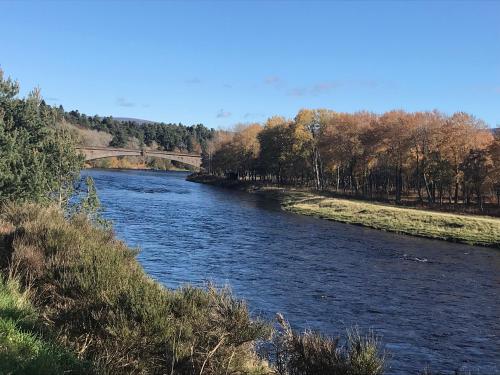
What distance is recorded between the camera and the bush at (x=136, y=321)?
9.92 m

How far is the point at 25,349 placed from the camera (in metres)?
8.61

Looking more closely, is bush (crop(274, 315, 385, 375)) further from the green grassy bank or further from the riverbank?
the riverbank

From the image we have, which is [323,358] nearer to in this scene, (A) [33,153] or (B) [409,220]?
(A) [33,153]

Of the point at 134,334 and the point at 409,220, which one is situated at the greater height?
the point at 134,334

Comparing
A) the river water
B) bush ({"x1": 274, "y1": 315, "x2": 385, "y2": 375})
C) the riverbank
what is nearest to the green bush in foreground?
bush ({"x1": 274, "y1": 315, "x2": 385, "y2": 375})

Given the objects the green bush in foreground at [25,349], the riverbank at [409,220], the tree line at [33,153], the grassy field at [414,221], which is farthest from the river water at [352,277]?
the green bush in foreground at [25,349]

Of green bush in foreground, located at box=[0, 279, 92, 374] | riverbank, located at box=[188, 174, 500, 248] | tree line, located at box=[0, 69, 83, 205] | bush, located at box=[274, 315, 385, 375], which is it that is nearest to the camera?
green bush in foreground, located at box=[0, 279, 92, 374]

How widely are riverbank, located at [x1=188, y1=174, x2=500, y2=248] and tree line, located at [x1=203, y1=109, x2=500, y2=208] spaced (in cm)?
1114

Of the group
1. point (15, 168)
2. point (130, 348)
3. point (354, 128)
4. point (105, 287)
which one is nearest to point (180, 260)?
point (15, 168)

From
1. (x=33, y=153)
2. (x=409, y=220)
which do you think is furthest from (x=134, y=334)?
(x=409, y=220)

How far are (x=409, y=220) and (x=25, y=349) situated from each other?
178 feet

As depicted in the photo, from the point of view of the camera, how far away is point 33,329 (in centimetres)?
1023

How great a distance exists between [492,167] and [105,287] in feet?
219

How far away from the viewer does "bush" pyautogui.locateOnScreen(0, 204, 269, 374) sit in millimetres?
9922
